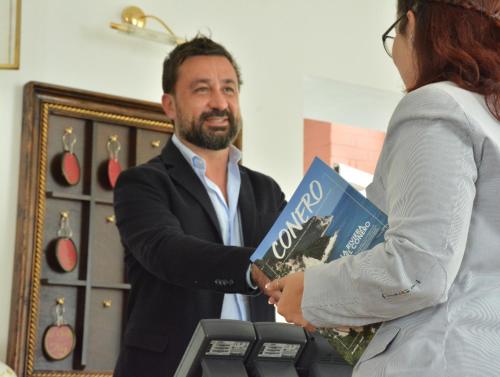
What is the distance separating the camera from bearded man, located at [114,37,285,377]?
206 cm

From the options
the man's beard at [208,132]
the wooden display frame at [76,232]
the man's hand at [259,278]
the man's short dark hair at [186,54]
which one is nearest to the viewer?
the man's hand at [259,278]

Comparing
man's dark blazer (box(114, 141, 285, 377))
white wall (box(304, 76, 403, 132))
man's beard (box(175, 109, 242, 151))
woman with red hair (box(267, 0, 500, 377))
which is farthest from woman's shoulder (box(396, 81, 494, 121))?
white wall (box(304, 76, 403, 132))

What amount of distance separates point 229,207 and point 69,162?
1779mm

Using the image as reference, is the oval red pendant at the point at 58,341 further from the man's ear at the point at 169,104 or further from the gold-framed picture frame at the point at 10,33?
the man's ear at the point at 169,104

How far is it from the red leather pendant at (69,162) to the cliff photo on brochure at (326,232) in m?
2.67

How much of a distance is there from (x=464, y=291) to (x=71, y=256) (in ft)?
9.66

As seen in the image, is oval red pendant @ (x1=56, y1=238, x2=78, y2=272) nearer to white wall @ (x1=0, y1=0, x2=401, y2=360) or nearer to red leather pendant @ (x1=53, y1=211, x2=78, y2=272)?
red leather pendant @ (x1=53, y1=211, x2=78, y2=272)

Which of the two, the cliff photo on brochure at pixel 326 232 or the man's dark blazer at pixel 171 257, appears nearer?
the cliff photo on brochure at pixel 326 232

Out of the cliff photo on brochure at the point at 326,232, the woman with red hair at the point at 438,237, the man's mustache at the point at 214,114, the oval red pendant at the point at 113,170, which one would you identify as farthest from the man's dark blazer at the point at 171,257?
the oval red pendant at the point at 113,170

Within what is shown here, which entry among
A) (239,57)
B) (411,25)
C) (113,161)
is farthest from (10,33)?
(411,25)

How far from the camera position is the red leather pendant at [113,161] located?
4.15 m

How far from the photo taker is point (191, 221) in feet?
7.61

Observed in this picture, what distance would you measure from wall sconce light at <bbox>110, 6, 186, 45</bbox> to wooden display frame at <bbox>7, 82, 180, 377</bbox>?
0.29 meters

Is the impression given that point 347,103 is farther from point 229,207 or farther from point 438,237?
point 438,237
